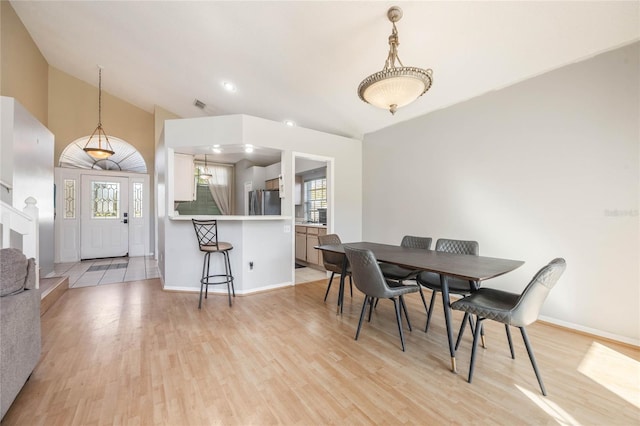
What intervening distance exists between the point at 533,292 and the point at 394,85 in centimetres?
172

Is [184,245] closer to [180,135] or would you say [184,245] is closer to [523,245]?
[180,135]

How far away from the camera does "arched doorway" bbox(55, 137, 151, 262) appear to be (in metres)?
5.72

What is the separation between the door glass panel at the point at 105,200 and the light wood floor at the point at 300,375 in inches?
166

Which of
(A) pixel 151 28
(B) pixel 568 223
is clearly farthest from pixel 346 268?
(A) pixel 151 28

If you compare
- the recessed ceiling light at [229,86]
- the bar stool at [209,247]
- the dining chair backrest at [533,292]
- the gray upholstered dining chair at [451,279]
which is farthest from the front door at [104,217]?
the dining chair backrest at [533,292]

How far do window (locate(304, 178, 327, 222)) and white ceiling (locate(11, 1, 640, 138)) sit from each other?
1.64 meters

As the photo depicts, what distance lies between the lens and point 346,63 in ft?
10.5

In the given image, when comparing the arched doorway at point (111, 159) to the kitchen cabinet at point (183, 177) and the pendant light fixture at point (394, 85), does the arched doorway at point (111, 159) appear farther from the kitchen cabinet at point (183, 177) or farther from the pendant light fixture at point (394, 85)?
the pendant light fixture at point (394, 85)

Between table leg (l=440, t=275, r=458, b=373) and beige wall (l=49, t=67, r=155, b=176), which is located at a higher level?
beige wall (l=49, t=67, r=155, b=176)

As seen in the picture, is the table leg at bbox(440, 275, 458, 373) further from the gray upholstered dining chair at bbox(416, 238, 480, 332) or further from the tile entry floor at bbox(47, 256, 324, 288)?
the tile entry floor at bbox(47, 256, 324, 288)

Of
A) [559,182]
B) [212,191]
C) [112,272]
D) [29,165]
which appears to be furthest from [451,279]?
[212,191]

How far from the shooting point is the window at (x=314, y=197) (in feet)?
20.1

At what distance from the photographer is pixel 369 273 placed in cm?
225

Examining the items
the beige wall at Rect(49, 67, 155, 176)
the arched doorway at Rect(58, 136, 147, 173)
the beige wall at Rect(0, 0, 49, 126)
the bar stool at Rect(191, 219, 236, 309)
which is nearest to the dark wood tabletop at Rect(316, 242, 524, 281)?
the bar stool at Rect(191, 219, 236, 309)
